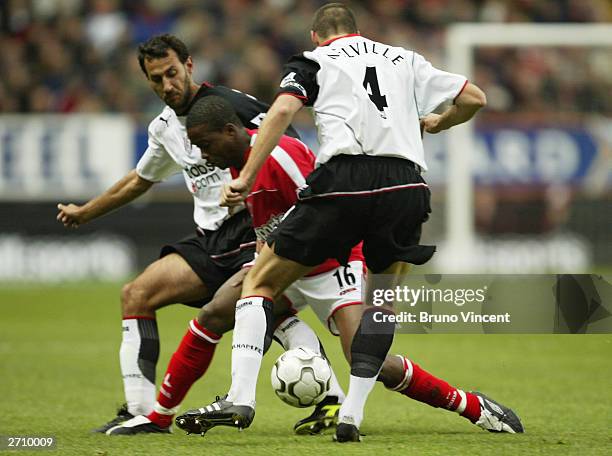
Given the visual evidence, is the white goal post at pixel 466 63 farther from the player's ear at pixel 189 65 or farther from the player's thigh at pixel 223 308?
the player's thigh at pixel 223 308

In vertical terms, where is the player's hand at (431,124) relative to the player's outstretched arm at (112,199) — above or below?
above

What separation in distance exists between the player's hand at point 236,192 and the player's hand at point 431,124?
3.71 feet

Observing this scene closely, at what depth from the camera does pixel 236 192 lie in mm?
5223

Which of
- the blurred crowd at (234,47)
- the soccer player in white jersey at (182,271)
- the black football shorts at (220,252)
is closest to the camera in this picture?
the soccer player in white jersey at (182,271)

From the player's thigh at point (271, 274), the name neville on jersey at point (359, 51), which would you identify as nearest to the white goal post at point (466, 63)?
the name neville on jersey at point (359, 51)

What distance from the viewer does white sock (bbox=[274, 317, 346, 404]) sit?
6219 millimetres

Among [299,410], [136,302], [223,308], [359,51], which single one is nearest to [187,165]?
[136,302]

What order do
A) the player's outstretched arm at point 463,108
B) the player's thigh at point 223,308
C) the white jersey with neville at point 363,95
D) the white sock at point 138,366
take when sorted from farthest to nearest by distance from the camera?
the white sock at point 138,366 → the player's thigh at point 223,308 → the player's outstretched arm at point 463,108 → the white jersey with neville at point 363,95

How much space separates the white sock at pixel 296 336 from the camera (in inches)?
→ 245

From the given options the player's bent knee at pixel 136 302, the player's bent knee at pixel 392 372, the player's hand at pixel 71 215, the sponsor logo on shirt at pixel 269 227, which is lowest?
the player's bent knee at pixel 392 372

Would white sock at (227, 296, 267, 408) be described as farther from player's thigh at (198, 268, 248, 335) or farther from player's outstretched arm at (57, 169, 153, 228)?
player's outstretched arm at (57, 169, 153, 228)

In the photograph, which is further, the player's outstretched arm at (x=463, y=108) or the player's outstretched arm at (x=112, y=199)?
the player's outstretched arm at (x=112, y=199)

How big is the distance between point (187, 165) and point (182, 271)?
592 millimetres

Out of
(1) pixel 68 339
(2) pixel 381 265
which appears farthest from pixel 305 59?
(1) pixel 68 339
